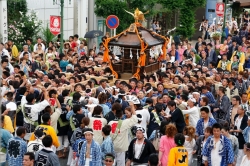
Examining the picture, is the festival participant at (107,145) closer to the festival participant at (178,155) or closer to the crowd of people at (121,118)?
the crowd of people at (121,118)

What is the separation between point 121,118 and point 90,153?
1740 mm

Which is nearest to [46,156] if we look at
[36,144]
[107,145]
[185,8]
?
[36,144]

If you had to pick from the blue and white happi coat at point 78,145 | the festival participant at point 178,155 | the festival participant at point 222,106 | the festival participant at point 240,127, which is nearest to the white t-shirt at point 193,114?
the festival participant at point 240,127

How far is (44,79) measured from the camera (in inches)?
596

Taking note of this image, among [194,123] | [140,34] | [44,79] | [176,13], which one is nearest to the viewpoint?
[194,123]

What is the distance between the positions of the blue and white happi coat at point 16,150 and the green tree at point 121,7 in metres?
17.9

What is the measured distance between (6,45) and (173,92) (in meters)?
8.47

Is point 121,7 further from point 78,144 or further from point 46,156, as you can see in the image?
point 46,156

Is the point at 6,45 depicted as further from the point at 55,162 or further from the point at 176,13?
the point at 176,13

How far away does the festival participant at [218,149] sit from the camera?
10156mm

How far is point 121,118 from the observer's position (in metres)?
11.4

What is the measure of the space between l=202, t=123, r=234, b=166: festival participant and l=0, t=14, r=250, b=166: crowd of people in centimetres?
2

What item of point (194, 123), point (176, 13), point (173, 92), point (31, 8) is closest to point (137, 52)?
point (173, 92)

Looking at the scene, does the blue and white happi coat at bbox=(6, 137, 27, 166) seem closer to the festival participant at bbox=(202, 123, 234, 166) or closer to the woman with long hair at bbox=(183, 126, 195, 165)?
the woman with long hair at bbox=(183, 126, 195, 165)
